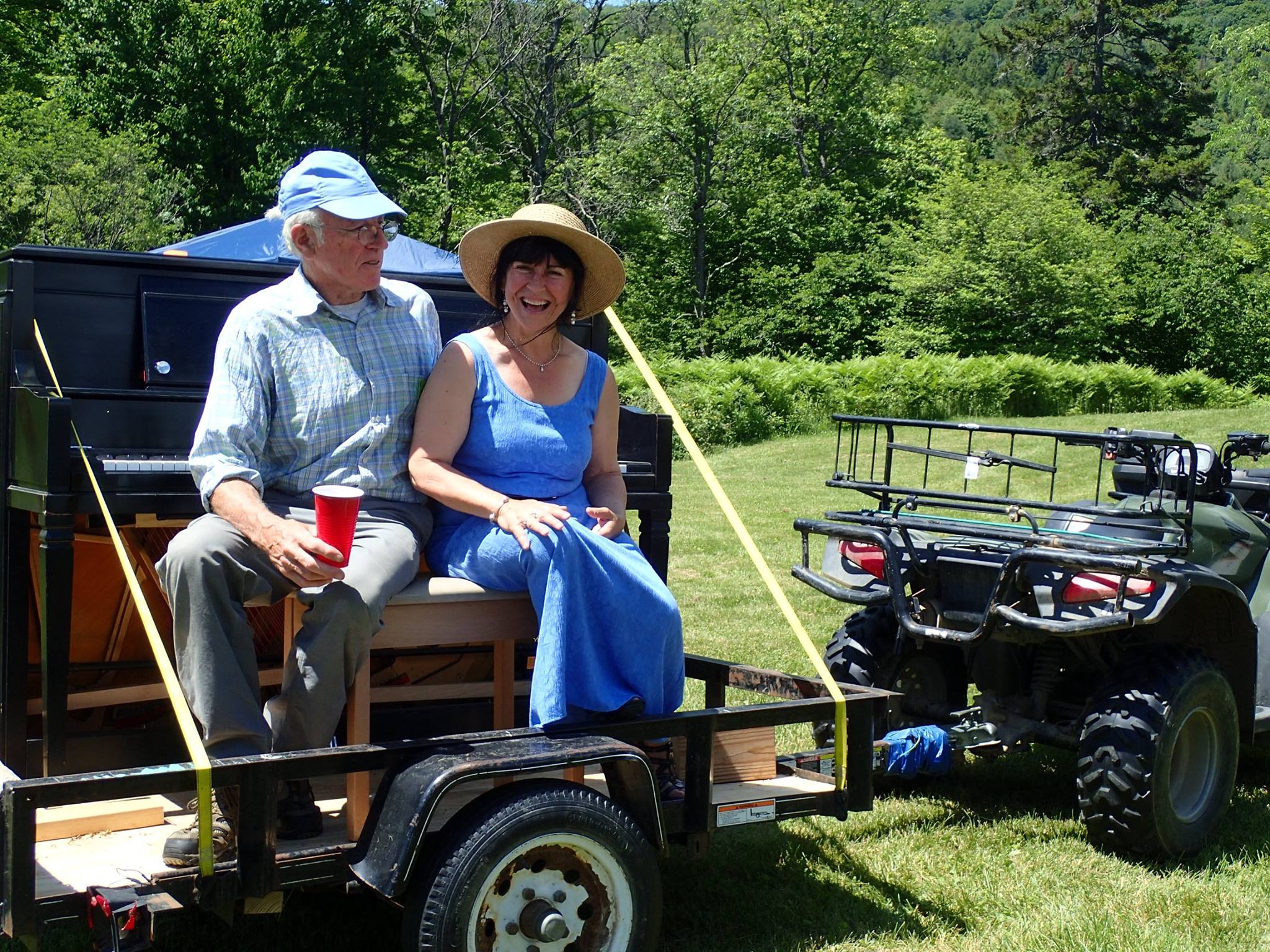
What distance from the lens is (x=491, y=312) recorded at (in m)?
4.95

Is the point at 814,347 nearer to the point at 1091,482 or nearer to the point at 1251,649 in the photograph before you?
the point at 1091,482

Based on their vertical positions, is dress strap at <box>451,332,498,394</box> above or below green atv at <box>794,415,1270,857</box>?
above

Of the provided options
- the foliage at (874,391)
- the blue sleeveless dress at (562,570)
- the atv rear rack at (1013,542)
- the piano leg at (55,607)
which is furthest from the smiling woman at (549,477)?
the foliage at (874,391)

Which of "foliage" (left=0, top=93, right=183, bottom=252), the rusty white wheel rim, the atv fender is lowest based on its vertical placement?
the rusty white wheel rim

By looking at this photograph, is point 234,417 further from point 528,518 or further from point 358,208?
point 528,518

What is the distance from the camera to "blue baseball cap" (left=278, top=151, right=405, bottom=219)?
3.61 meters

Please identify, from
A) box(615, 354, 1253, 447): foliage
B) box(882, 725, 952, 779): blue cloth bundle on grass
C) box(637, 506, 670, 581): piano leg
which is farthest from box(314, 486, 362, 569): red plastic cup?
box(615, 354, 1253, 447): foliage

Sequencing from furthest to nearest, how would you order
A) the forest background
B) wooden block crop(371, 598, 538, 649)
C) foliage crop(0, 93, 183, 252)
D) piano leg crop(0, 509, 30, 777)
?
the forest background → foliage crop(0, 93, 183, 252) → piano leg crop(0, 509, 30, 777) → wooden block crop(371, 598, 538, 649)

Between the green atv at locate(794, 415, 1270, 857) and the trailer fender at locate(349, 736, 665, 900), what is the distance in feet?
4.71

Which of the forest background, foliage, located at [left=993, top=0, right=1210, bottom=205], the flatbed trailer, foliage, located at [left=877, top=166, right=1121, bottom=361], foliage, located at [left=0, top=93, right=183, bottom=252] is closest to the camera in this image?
the flatbed trailer

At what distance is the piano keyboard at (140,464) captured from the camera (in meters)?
3.53

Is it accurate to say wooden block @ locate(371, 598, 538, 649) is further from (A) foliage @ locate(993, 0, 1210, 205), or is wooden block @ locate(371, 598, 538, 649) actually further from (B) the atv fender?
(A) foliage @ locate(993, 0, 1210, 205)

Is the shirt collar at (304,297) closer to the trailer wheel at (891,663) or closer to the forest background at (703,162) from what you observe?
the trailer wheel at (891,663)

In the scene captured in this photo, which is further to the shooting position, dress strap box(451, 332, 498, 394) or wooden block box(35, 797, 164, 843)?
dress strap box(451, 332, 498, 394)
